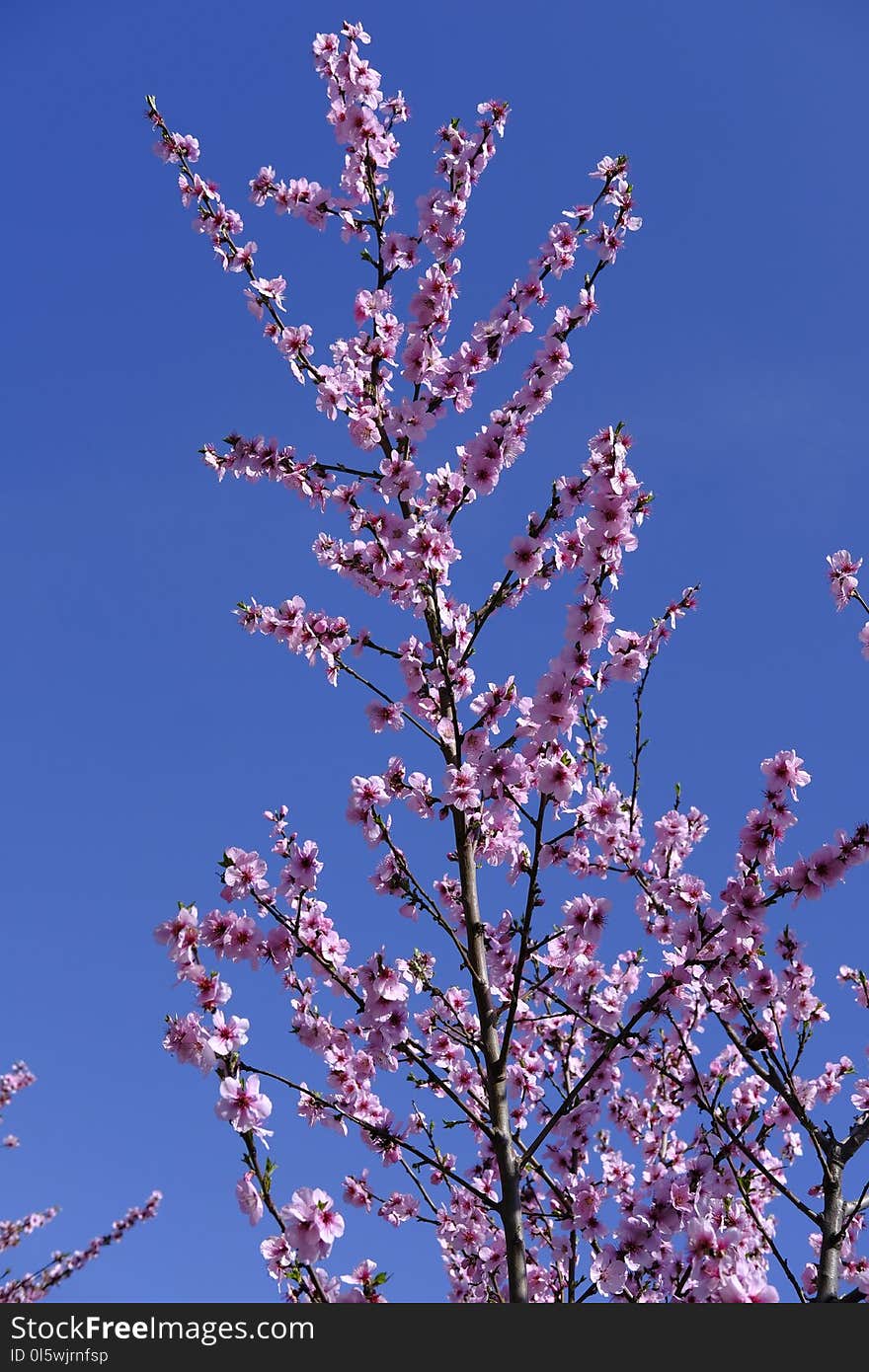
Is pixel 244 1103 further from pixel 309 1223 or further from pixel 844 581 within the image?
pixel 844 581

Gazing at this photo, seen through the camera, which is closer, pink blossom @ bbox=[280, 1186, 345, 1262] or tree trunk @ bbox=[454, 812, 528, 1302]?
pink blossom @ bbox=[280, 1186, 345, 1262]

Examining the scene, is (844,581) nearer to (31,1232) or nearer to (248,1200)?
(248,1200)

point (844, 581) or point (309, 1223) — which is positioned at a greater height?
point (844, 581)

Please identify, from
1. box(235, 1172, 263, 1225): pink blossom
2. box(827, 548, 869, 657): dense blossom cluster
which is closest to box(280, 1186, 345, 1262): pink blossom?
box(235, 1172, 263, 1225): pink blossom

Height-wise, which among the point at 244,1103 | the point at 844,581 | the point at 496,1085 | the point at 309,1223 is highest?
the point at 844,581

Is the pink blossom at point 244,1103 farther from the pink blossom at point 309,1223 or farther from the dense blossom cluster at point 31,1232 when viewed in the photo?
the dense blossom cluster at point 31,1232

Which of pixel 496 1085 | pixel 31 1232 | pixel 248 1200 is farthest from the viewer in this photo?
pixel 31 1232

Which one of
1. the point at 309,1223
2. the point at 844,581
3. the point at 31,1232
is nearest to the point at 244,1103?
the point at 309,1223

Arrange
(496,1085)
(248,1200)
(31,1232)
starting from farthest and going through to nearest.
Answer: (31,1232) < (496,1085) < (248,1200)

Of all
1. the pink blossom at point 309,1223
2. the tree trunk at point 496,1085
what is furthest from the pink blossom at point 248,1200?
the tree trunk at point 496,1085

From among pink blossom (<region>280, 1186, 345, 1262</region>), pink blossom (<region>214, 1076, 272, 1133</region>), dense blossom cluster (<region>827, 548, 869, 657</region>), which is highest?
dense blossom cluster (<region>827, 548, 869, 657</region>)

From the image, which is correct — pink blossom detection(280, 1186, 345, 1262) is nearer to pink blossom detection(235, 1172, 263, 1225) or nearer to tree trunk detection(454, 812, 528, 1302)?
pink blossom detection(235, 1172, 263, 1225)

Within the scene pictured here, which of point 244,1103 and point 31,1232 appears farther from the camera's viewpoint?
point 31,1232
